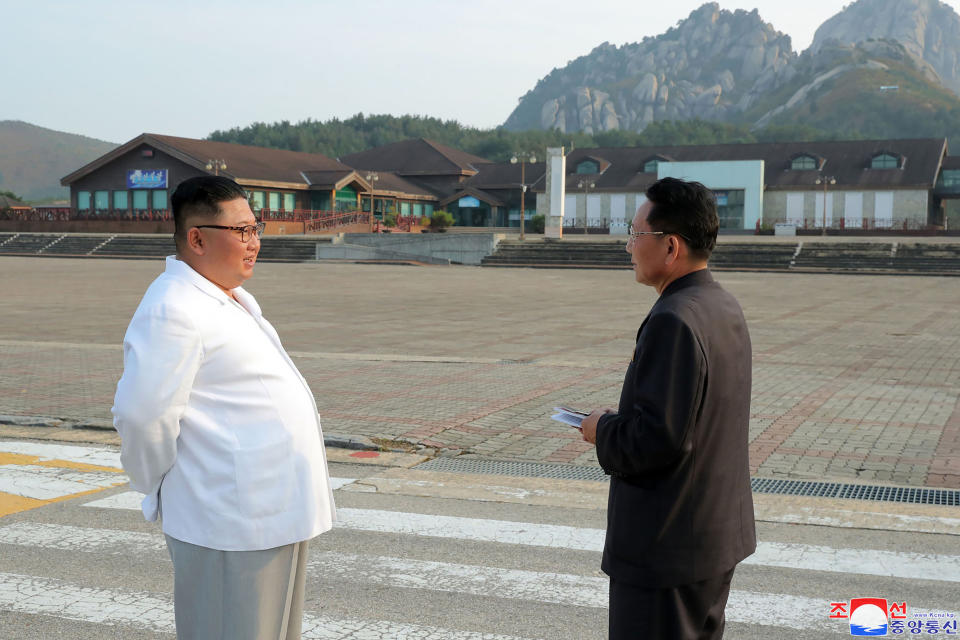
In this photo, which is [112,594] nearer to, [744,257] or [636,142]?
[744,257]

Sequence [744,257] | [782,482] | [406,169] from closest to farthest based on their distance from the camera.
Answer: [782,482]
[744,257]
[406,169]

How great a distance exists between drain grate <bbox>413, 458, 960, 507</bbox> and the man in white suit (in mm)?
4759

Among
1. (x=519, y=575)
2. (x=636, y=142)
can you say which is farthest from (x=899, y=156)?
(x=519, y=575)

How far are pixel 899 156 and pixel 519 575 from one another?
7102 centimetres

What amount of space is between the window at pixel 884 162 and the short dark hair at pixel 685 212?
72.3 metres

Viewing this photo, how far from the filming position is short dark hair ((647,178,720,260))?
285cm

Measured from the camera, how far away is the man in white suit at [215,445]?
2.67m

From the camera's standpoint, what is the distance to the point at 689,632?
2762mm

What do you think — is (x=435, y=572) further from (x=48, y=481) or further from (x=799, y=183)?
(x=799, y=183)

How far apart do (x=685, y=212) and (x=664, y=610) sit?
1.15 metres

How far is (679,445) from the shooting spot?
8.83ft

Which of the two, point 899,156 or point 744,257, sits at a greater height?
point 899,156

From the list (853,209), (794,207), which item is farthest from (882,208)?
(794,207)

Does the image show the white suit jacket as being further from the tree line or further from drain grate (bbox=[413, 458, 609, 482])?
the tree line
